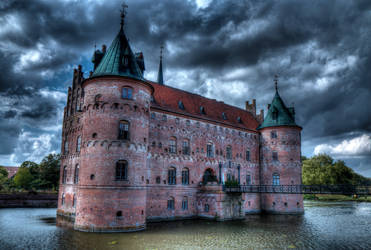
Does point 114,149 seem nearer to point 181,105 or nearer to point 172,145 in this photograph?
point 172,145

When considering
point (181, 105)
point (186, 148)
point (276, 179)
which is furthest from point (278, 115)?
point (186, 148)

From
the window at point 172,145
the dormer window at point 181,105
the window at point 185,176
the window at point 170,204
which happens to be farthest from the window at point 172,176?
the dormer window at point 181,105

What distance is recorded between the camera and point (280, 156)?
125 feet

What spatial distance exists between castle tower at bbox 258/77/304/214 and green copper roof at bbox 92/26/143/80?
73.5ft

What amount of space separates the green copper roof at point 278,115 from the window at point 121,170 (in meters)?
23.8

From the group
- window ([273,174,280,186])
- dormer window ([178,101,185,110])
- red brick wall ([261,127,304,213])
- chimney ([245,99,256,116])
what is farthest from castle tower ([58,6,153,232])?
chimney ([245,99,256,116])

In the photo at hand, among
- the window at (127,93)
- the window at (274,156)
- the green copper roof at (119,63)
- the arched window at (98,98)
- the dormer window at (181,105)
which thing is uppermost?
the green copper roof at (119,63)

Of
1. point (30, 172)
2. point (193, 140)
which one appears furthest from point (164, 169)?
point (30, 172)

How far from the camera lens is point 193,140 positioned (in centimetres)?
3198

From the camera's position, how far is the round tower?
2128 centimetres

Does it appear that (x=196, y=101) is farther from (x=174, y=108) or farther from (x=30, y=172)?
(x=30, y=172)

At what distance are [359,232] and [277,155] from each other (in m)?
16.6

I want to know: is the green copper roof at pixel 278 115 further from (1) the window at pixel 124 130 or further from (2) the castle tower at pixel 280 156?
(1) the window at pixel 124 130

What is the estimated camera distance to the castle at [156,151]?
22.1m
